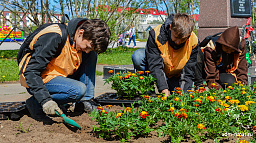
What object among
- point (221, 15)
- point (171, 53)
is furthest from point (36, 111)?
point (221, 15)

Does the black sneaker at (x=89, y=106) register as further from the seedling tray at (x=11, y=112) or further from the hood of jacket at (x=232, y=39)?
the hood of jacket at (x=232, y=39)

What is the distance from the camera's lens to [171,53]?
3.44m

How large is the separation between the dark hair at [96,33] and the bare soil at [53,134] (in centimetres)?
74

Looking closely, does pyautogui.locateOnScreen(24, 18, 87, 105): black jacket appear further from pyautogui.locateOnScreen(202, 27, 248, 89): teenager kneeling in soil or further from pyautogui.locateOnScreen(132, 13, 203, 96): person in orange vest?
pyautogui.locateOnScreen(202, 27, 248, 89): teenager kneeling in soil

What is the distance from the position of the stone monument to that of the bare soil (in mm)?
4333

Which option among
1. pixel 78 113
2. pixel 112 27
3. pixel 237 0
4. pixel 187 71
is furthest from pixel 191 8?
pixel 78 113

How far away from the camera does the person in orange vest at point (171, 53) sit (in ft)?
10.3

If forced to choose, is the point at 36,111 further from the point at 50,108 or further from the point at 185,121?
the point at 185,121

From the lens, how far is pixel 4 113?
2.97m

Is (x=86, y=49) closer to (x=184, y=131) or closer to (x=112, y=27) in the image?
(x=184, y=131)

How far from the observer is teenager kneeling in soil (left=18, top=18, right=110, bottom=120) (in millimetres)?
2557

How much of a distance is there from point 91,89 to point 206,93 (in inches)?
49.6

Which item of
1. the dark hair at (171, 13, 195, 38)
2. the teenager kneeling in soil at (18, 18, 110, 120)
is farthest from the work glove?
the dark hair at (171, 13, 195, 38)

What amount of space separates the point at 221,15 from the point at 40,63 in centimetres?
476
